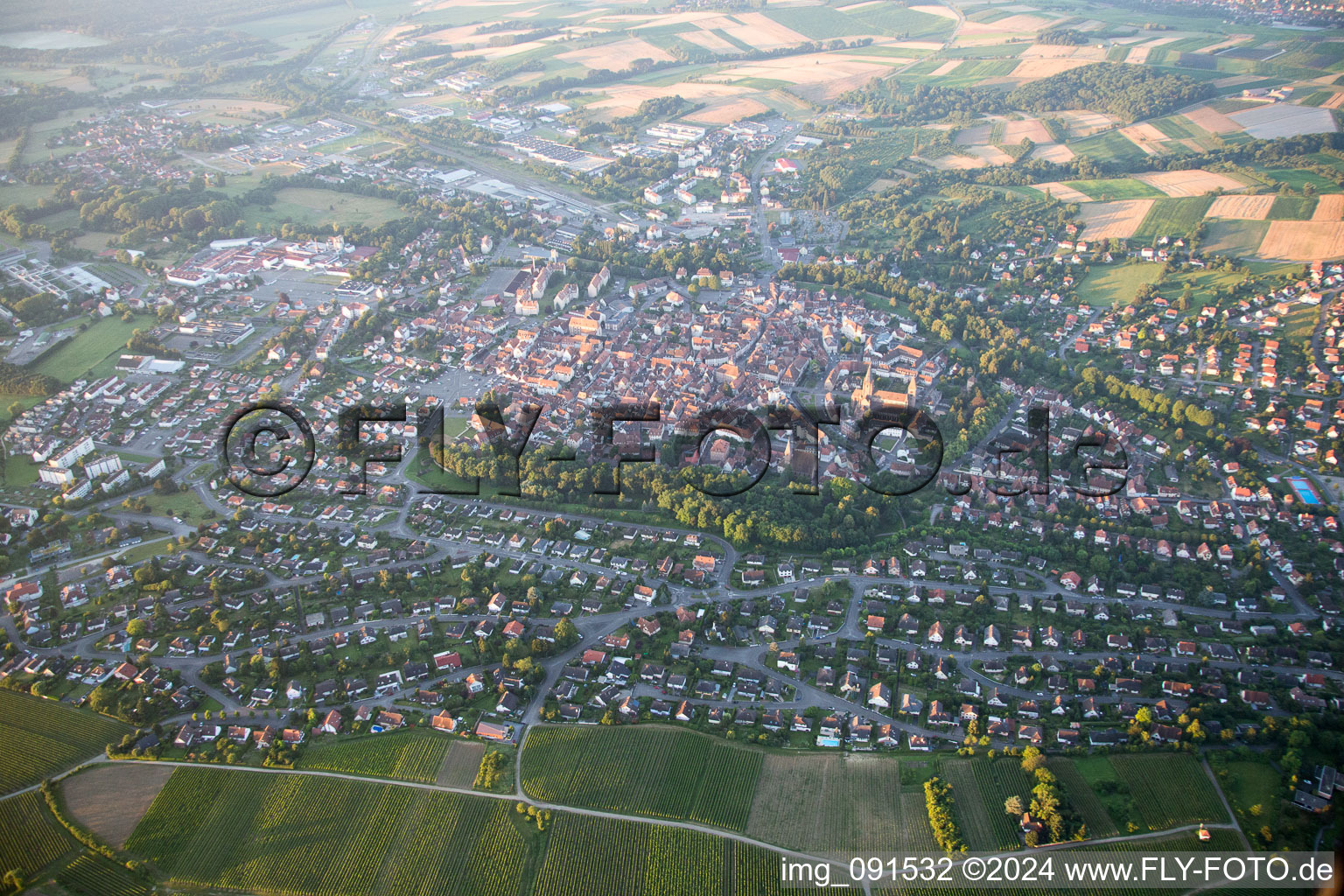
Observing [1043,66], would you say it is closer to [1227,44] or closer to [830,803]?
[1227,44]

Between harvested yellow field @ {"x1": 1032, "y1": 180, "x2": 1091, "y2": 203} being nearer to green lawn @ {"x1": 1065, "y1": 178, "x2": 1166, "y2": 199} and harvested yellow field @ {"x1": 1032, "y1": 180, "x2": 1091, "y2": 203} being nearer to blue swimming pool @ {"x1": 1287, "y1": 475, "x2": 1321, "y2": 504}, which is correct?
green lawn @ {"x1": 1065, "y1": 178, "x2": 1166, "y2": 199}

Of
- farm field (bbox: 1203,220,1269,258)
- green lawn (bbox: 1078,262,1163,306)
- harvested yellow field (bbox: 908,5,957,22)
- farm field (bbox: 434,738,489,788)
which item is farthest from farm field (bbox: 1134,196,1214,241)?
harvested yellow field (bbox: 908,5,957,22)

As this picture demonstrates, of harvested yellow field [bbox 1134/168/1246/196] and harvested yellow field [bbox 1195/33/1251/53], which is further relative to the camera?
harvested yellow field [bbox 1195/33/1251/53]

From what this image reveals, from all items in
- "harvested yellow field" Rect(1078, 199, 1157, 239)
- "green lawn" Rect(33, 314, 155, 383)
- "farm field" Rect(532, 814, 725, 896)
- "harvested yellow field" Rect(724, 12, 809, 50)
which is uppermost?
"harvested yellow field" Rect(724, 12, 809, 50)

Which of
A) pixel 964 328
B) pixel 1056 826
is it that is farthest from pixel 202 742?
pixel 964 328

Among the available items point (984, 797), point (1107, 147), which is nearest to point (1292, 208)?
point (1107, 147)
